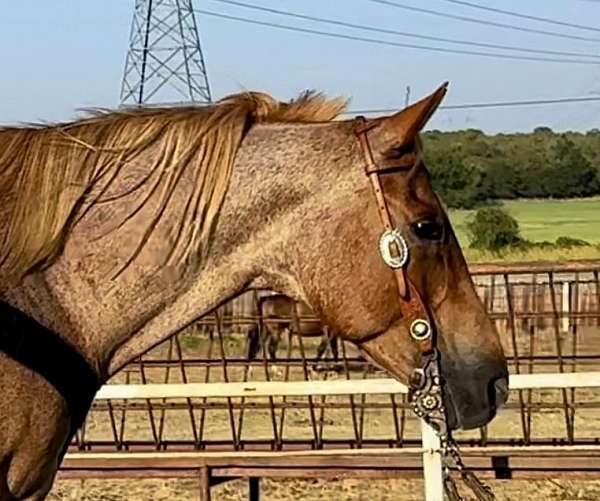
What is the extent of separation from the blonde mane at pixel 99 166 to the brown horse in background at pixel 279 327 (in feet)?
11.3

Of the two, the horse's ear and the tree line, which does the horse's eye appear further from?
the tree line

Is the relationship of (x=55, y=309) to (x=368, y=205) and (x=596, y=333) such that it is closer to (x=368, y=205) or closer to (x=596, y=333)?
(x=368, y=205)

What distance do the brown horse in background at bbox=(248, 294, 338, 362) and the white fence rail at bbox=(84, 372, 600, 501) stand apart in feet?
2.49

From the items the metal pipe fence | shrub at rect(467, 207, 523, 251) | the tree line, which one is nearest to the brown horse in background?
the metal pipe fence

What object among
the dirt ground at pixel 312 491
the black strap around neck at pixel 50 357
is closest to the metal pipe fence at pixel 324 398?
the dirt ground at pixel 312 491

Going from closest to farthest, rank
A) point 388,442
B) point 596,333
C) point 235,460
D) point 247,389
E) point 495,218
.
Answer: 1. point 247,389
2. point 235,460
3. point 388,442
4. point 596,333
5. point 495,218

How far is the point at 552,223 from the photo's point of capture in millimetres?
35594

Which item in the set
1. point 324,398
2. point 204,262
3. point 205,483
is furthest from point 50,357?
point 324,398

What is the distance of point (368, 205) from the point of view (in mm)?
2561

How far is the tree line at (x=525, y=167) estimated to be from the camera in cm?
3061

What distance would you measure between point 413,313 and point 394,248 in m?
0.15

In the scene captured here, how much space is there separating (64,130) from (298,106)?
0.52 m

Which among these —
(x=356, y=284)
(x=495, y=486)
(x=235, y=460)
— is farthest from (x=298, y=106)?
(x=495, y=486)

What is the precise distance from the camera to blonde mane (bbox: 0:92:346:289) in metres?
2.48
